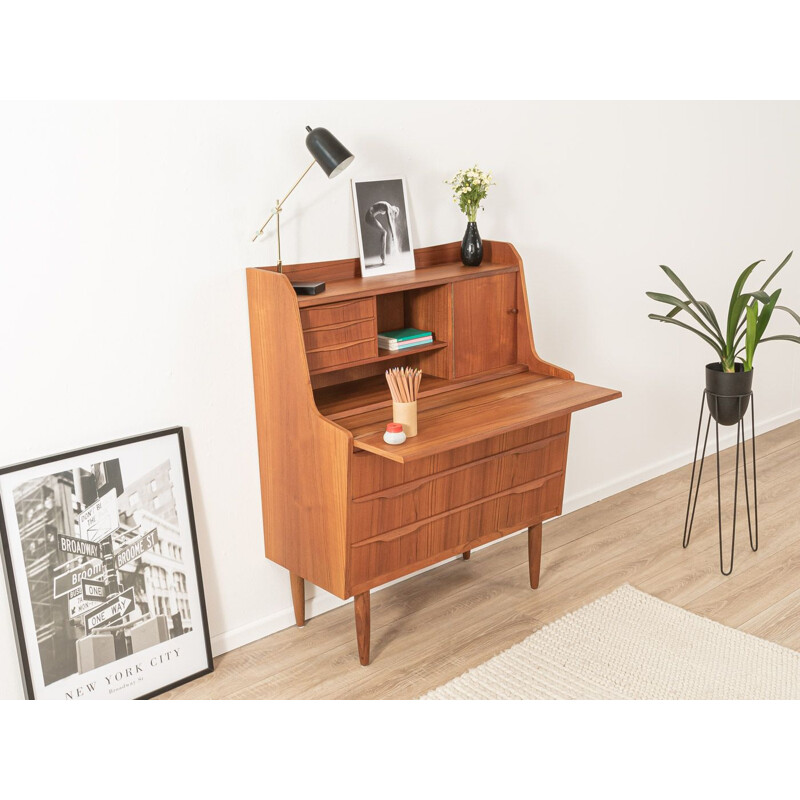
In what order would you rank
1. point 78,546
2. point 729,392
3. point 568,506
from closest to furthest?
point 78,546, point 729,392, point 568,506

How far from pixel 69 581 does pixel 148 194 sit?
1.11 m

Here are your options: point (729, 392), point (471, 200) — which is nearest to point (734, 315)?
point (729, 392)

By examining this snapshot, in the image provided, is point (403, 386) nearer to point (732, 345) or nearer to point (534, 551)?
point (534, 551)

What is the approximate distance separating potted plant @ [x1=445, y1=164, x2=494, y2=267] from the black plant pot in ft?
3.40

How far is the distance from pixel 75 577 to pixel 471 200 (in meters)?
1.77

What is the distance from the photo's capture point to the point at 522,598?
327 cm

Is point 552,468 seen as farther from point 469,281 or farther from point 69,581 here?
point 69,581

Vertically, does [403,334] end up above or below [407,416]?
above

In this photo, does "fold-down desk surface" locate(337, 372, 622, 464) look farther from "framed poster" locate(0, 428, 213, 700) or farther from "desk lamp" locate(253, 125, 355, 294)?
"desk lamp" locate(253, 125, 355, 294)

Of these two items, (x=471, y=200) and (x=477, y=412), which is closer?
(x=477, y=412)

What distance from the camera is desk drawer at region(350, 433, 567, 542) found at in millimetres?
2689

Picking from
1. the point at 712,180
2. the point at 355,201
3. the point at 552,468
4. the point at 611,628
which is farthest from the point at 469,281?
the point at 712,180

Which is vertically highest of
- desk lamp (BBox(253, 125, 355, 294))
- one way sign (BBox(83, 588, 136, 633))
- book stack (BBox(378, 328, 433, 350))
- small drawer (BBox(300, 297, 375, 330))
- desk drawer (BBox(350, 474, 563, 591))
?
desk lamp (BBox(253, 125, 355, 294))

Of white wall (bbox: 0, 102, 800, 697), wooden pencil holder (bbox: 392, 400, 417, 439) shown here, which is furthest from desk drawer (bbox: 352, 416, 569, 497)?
white wall (bbox: 0, 102, 800, 697)
